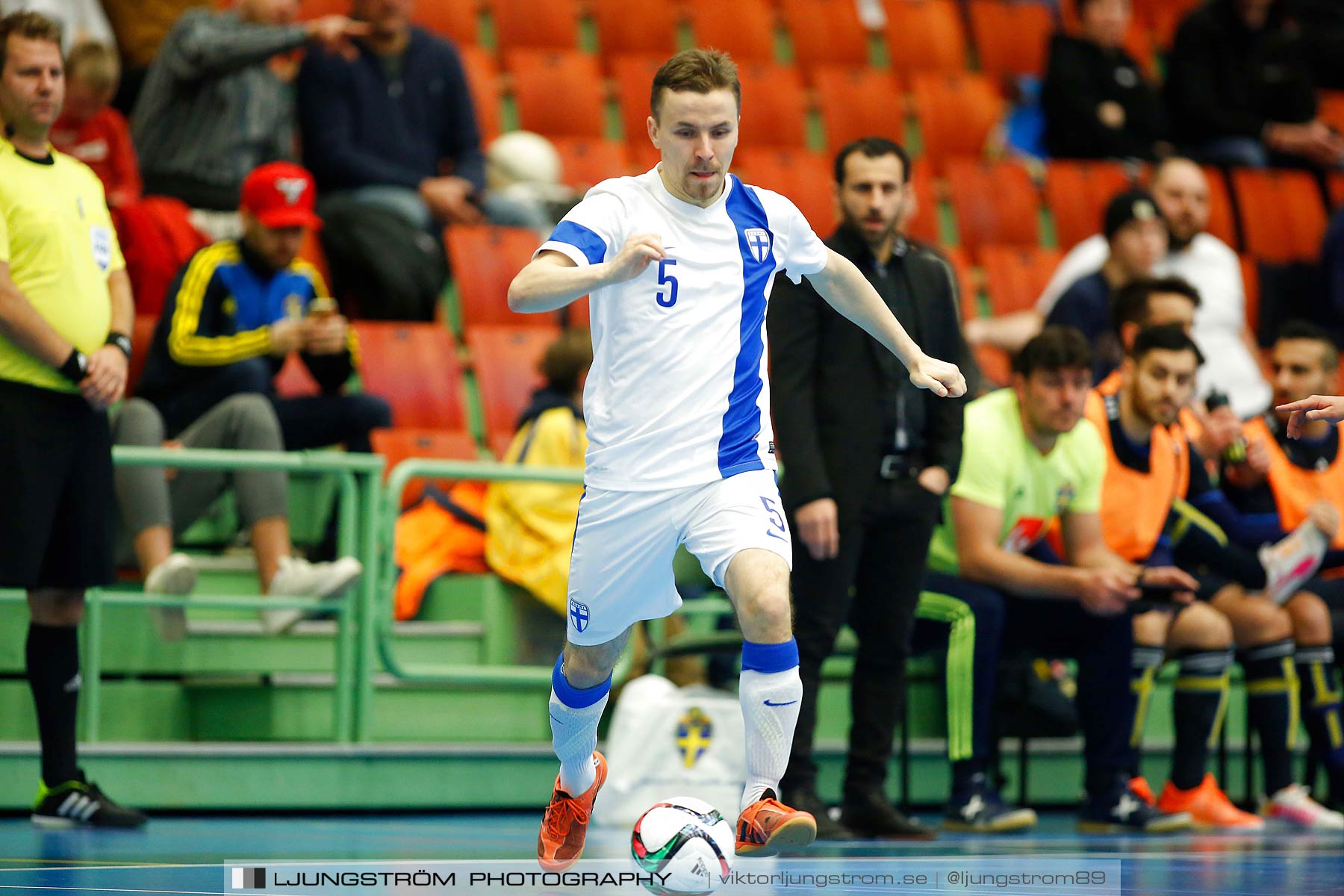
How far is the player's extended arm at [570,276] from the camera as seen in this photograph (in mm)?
3953

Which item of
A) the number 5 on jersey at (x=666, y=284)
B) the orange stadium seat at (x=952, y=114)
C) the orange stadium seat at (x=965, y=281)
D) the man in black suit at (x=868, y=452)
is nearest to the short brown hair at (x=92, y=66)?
the man in black suit at (x=868, y=452)

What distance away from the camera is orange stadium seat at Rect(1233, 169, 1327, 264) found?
11484 mm

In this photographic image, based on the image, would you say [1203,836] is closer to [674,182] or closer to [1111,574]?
[1111,574]

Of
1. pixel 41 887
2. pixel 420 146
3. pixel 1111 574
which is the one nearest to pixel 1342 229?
pixel 1111 574

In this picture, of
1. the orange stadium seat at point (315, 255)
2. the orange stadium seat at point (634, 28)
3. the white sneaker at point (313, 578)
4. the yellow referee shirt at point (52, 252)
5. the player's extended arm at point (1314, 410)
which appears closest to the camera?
the player's extended arm at point (1314, 410)

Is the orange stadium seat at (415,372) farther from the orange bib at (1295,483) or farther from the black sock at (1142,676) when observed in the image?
the orange bib at (1295,483)

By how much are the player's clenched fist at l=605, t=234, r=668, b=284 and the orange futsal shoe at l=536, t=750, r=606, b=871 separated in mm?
1550

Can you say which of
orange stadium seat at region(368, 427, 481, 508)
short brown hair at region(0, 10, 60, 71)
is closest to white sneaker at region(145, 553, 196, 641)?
orange stadium seat at region(368, 427, 481, 508)

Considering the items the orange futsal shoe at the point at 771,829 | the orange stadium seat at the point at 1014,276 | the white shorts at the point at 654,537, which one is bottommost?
the orange futsal shoe at the point at 771,829

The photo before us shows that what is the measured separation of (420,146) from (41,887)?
569cm

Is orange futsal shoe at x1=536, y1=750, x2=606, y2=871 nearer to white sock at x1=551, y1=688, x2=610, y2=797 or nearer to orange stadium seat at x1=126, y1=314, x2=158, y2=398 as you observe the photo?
white sock at x1=551, y1=688, x2=610, y2=797

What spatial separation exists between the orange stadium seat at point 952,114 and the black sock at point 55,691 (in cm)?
724

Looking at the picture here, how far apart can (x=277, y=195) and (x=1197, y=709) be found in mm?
4306

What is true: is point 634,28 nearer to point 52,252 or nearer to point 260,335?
point 260,335
